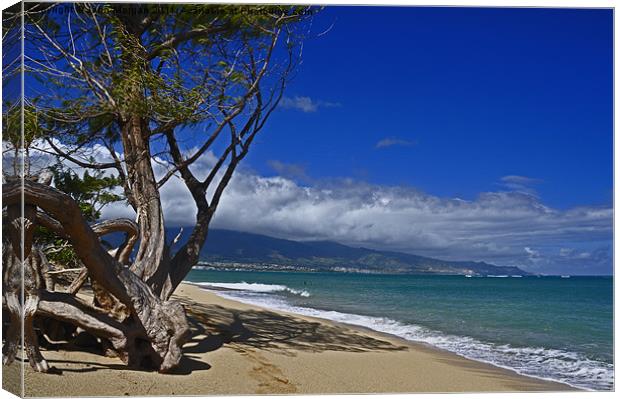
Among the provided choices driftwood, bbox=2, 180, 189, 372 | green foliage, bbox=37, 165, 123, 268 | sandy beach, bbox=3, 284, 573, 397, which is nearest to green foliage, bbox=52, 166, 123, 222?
green foliage, bbox=37, 165, 123, 268

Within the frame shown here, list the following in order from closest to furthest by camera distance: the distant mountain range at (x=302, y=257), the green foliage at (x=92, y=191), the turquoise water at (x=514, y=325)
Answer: the turquoise water at (x=514, y=325), the green foliage at (x=92, y=191), the distant mountain range at (x=302, y=257)

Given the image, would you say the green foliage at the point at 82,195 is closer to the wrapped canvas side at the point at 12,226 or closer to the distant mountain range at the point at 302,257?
the wrapped canvas side at the point at 12,226

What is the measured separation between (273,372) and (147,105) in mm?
2218

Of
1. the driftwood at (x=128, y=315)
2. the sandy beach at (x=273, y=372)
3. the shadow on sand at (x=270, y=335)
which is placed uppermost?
the driftwood at (x=128, y=315)

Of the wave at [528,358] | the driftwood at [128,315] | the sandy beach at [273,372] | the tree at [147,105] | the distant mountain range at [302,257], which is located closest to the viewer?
the sandy beach at [273,372]

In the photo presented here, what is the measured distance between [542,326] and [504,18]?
8.98 meters

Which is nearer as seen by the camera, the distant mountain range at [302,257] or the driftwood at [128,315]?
the driftwood at [128,315]

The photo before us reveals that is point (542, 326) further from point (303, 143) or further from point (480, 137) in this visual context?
point (303, 143)

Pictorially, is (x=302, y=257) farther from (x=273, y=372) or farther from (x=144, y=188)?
(x=273, y=372)

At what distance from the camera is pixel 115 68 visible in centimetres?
531

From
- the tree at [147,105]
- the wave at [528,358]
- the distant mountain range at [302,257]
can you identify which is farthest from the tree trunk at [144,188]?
the distant mountain range at [302,257]

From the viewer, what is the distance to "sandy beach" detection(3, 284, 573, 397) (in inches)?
182

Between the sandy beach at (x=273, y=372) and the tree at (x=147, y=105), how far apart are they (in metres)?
0.23

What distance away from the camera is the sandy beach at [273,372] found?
4.63 metres
